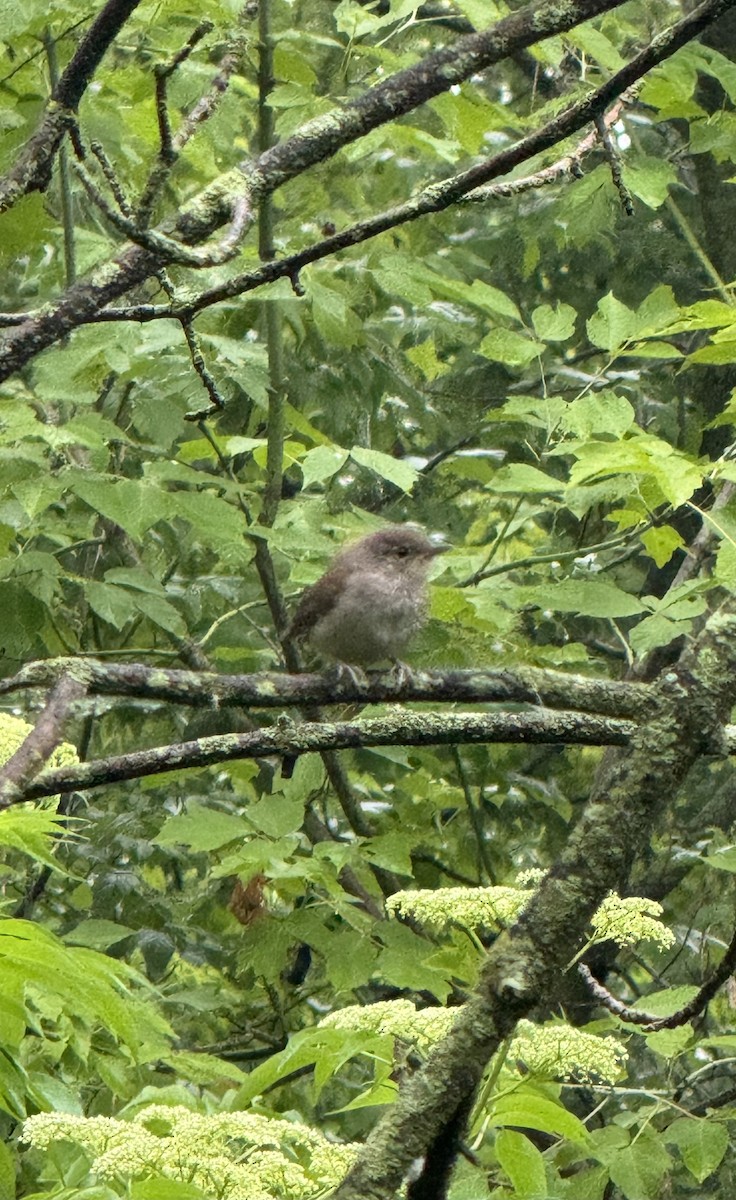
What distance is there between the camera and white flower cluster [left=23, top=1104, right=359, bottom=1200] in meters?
2.18

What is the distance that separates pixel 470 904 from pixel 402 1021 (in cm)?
22

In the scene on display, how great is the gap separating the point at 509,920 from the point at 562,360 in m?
4.47

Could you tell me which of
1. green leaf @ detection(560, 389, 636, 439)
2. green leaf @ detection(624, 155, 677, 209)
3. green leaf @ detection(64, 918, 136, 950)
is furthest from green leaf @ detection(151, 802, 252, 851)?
green leaf @ detection(624, 155, 677, 209)

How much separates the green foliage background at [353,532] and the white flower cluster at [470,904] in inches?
10.1

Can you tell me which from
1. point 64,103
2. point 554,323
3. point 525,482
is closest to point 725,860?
point 525,482

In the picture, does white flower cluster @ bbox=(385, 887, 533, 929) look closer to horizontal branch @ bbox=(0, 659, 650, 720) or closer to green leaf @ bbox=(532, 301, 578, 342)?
horizontal branch @ bbox=(0, 659, 650, 720)

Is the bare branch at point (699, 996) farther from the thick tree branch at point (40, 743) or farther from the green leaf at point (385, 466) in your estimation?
the green leaf at point (385, 466)

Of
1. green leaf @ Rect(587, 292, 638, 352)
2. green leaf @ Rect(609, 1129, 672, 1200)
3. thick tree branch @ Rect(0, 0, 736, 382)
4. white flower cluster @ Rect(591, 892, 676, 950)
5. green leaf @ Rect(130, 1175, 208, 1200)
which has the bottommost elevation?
green leaf @ Rect(609, 1129, 672, 1200)

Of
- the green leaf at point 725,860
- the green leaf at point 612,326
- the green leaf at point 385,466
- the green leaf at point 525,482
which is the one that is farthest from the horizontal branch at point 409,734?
the green leaf at point 612,326

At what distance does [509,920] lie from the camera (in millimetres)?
2596

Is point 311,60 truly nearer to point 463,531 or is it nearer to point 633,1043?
point 463,531

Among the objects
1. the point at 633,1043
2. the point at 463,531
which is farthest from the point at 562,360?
the point at 633,1043

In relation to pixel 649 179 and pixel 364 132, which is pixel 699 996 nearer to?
pixel 364 132

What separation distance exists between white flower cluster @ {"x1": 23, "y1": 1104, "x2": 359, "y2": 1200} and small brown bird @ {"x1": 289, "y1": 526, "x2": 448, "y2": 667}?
268 cm
